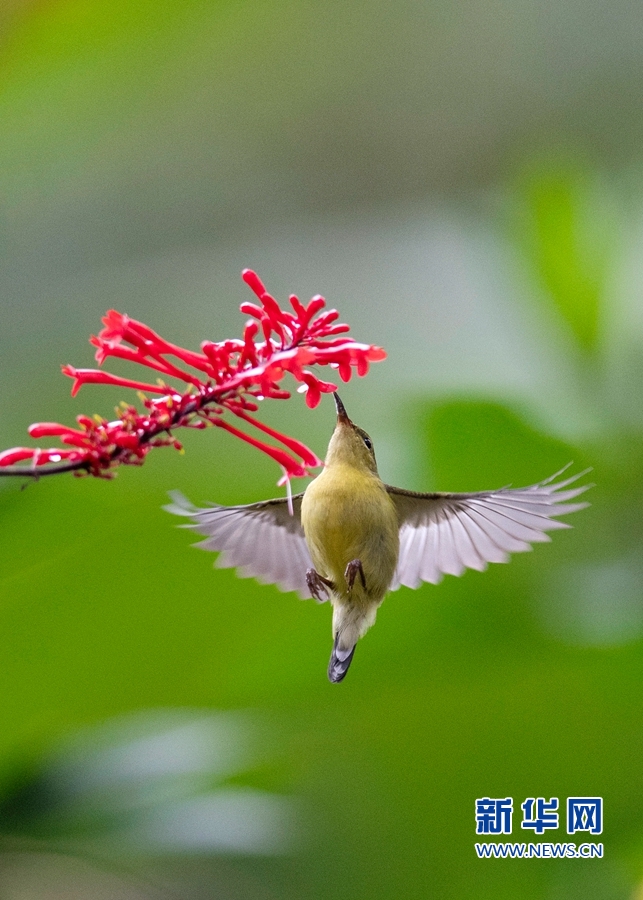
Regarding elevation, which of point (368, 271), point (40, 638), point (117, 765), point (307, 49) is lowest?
point (117, 765)

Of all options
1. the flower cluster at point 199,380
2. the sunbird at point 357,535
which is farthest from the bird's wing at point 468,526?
the flower cluster at point 199,380

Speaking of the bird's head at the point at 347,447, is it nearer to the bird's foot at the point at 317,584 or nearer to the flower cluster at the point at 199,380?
the bird's foot at the point at 317,584

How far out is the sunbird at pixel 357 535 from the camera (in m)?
1.28

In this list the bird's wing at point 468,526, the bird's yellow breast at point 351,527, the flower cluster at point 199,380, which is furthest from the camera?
the bird's yellow breast at point 351,527

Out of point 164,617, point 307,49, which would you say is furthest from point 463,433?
point 307,49

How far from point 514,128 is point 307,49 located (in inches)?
26.3

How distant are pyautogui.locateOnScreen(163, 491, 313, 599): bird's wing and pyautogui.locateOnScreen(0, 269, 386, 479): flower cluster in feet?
1.45

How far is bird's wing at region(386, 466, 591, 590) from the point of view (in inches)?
47.7

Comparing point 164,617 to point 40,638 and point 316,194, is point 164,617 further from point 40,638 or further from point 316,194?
point 316,194

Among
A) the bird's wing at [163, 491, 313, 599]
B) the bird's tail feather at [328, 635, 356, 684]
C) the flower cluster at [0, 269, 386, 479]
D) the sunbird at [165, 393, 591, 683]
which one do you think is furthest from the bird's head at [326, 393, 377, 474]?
the flower cluster at [0, 269, 386, 479]

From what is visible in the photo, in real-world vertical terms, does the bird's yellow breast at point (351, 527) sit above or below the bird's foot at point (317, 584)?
above

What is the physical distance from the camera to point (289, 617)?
1496 mm

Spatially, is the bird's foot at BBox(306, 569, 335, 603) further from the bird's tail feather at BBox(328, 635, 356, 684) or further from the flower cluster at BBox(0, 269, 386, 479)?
the flower cluster at BBox(0, 269, 386, 479)

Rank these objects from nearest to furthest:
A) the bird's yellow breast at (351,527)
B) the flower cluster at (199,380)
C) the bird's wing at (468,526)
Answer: the flower cluster at (199,380) < the bird's wing at (468,526) < the bird's yellow breast at (351,527)
